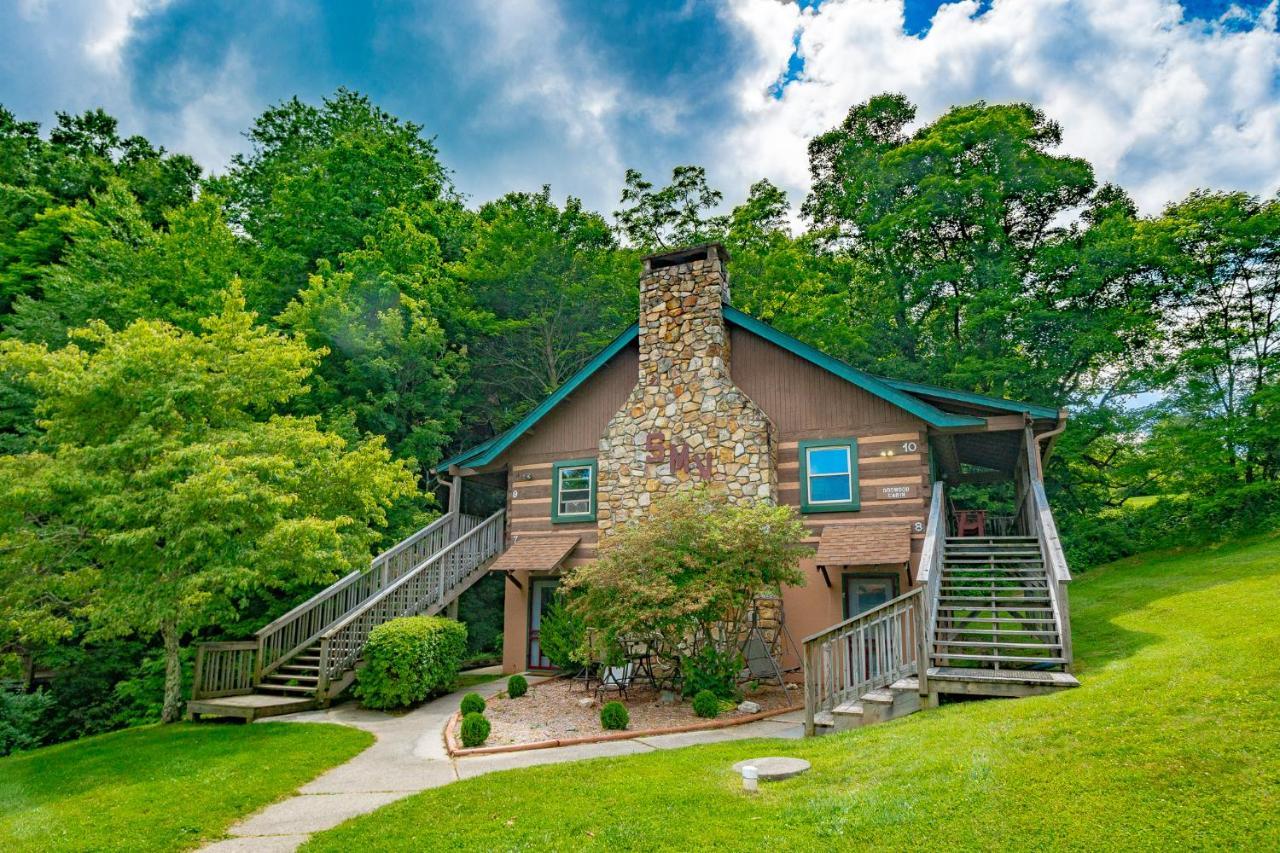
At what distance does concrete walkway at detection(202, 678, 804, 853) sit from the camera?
6711 mm

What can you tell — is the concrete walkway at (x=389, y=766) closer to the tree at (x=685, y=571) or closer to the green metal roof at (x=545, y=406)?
the tree at (x=685, y=571)

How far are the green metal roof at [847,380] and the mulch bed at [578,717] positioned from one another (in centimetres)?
568

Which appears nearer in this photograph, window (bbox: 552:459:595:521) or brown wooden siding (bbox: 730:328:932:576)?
brown wooden siding (bbox: 730:328:932:576)

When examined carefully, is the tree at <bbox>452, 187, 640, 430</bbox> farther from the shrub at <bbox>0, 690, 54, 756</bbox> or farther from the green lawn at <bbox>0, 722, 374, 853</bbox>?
the green lawn at <bbox>0, 722, 374, 853</bbox>

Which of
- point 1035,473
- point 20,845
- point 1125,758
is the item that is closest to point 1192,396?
point 1035,473

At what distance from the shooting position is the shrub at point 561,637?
45.8 ft

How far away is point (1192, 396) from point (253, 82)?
102 ft

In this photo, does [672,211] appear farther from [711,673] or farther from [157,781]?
[157,781]

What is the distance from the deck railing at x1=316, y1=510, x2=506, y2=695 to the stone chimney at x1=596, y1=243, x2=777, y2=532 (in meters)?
3.83

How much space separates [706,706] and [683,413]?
21.7 ft

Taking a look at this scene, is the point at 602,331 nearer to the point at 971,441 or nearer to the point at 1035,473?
the point at 971,441

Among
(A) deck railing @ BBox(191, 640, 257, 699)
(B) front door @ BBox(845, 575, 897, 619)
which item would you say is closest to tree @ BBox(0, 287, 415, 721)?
(A) deck railing @ BBox(191, 640, 257, 699)

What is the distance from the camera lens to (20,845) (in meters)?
6.44

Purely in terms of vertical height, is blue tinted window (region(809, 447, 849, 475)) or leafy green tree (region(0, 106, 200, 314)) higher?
leafy green tree (region(0, 106, 200, 314))
